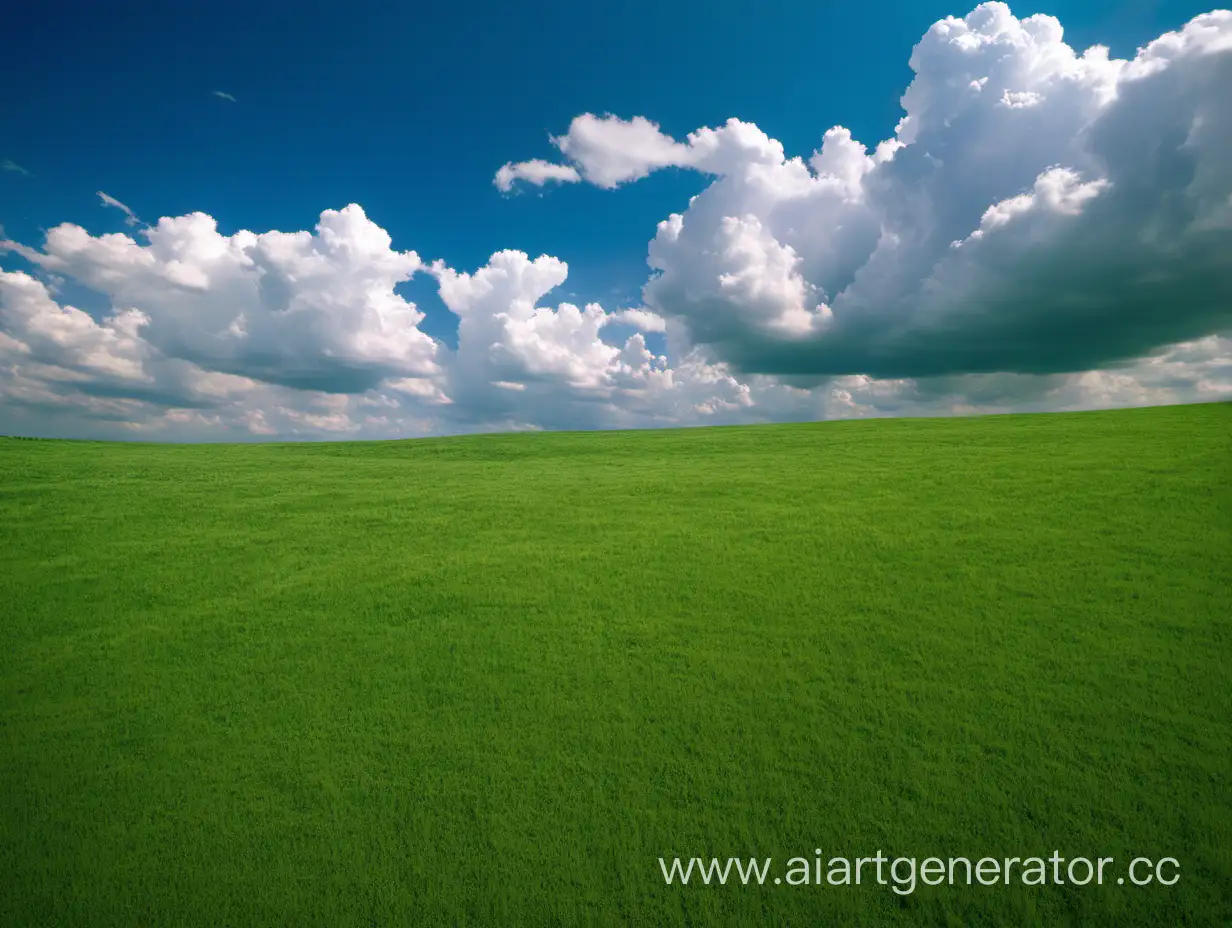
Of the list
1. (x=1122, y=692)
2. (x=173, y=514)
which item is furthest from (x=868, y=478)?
(x=173, y=514)

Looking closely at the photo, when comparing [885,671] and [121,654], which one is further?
[121,654]

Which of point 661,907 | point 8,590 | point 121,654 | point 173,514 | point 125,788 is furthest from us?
point 173,514

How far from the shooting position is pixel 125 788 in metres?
7.02

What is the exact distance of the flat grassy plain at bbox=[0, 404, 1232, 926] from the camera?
229 inches

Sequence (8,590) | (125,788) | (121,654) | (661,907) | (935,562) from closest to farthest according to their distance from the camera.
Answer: (661,907) → (125,788) → (121,654) → (935,562) → (8,590)

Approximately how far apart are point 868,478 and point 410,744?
→ 1481 cm

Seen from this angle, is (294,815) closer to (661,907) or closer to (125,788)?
(125,788)

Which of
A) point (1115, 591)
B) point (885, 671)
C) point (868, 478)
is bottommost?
point (885, 671)

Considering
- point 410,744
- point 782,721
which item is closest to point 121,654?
point 410,744

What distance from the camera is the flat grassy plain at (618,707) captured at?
5.81 metres

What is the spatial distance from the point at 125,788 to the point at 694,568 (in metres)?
9.03

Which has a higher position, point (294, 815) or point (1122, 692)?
point (1122, 692)

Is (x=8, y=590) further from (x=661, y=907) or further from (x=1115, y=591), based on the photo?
(x=1115, y=591)

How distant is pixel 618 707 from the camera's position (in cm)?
788
